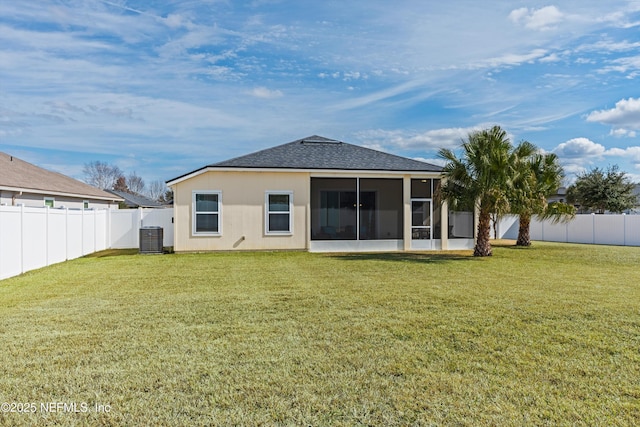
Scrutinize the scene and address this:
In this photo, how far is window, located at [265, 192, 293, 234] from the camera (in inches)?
662

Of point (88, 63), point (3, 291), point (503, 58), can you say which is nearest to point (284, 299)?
point (3, 291)

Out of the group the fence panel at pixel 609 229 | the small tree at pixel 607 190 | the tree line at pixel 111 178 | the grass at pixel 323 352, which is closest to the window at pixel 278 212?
the grass at pixel 323 352

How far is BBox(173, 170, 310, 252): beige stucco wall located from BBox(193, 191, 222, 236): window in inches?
6.1

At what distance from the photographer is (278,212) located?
16.9 m

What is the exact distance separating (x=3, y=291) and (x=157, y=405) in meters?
6.85

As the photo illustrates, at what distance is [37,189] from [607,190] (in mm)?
35115

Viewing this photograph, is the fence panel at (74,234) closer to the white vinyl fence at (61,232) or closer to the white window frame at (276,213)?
the white vinyl fence at (61,232)

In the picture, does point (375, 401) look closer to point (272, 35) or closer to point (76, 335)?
point (76, 335)

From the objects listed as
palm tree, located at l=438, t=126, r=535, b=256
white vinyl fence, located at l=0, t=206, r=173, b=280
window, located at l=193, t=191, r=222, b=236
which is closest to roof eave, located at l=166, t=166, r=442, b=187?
window, located at l=193, t=191, r=222, b=236

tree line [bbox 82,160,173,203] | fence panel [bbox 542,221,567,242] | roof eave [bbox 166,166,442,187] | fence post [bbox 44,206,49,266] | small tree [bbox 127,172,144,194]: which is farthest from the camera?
small tree [bbox 127,172,144,194]

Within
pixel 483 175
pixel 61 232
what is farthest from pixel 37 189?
pixel 483 175

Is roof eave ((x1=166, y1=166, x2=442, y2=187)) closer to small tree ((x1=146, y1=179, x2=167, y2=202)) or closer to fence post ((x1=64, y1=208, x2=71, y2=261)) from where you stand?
fence post ((x1=64, y1=208, x2=71, y2=261))

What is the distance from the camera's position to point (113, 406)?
3.29 meters

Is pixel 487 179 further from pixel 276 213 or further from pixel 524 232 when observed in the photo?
pixel 276 213
